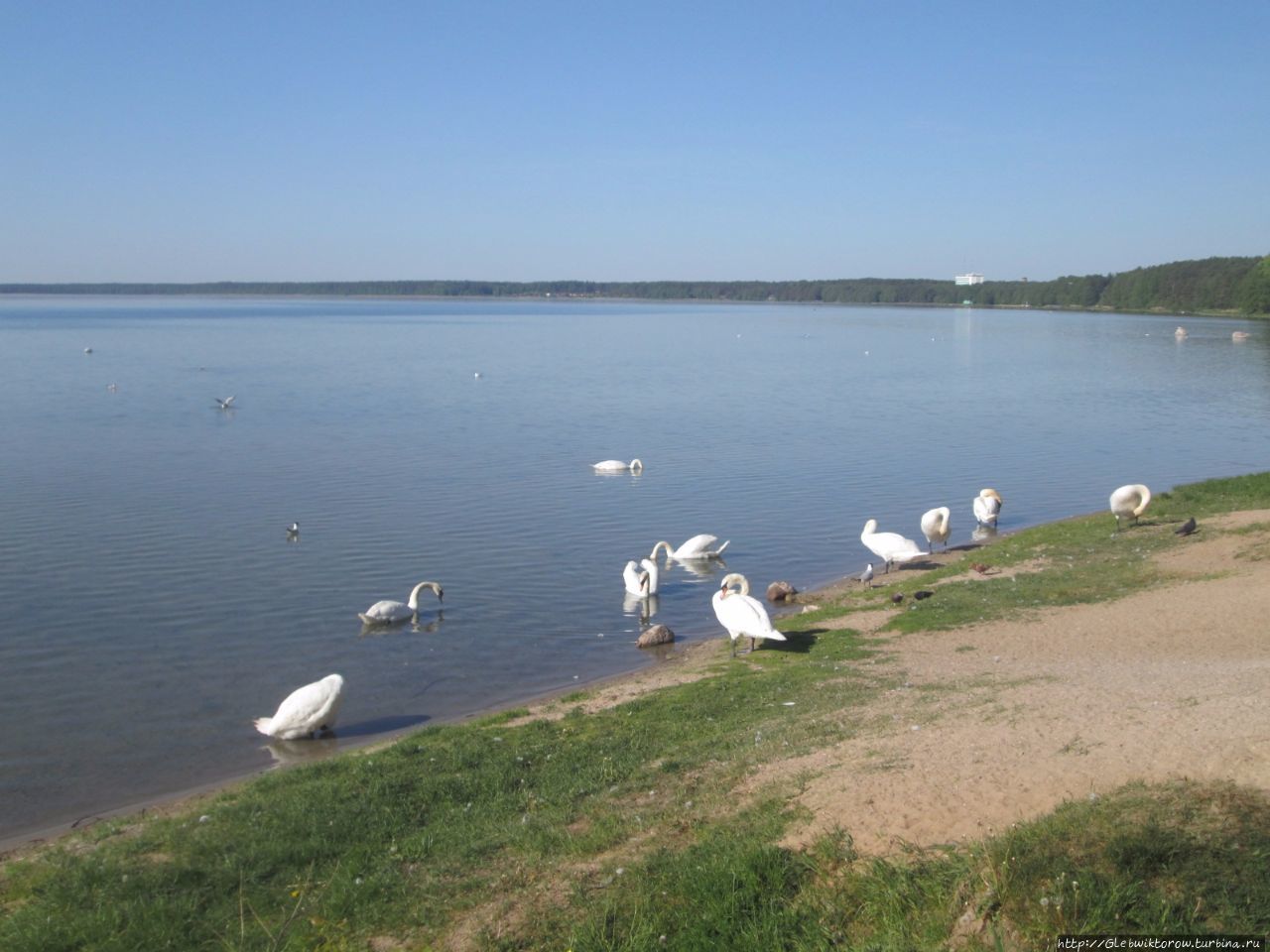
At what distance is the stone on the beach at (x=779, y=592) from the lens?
18386 mm

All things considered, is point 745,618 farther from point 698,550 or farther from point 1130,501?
point 1130,501

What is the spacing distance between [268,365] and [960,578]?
175 ft

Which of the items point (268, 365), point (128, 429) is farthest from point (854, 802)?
point (268, 365)

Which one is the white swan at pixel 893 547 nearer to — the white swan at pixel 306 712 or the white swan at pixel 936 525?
the white swan at pixel 936 525

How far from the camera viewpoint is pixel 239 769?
11.9m

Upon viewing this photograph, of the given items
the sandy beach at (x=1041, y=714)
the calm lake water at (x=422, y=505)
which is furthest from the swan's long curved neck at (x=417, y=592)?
the sandy beach at (x=1041, y=714)

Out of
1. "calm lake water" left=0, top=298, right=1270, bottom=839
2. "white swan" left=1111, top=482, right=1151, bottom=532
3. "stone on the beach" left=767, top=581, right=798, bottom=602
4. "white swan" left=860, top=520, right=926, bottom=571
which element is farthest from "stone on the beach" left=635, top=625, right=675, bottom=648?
"white swan" left=1111, top=482, right=1151, bottom=532

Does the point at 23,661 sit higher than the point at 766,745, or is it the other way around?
the point at 766,745

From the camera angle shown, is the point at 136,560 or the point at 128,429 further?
the point at 128,429

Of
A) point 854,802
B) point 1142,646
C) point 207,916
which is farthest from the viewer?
point 1142,646

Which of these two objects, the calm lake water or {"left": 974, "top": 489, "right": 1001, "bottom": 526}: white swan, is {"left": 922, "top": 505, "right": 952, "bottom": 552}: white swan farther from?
{"left": 974, "top": 489, "right": 1001, "bottom": 526}: white swan

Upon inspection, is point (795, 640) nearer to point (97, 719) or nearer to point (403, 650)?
point (403, 650)

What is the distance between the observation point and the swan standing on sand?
1834 cm

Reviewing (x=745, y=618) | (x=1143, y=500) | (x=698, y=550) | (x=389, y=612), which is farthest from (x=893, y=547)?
(x=389, y=612)
